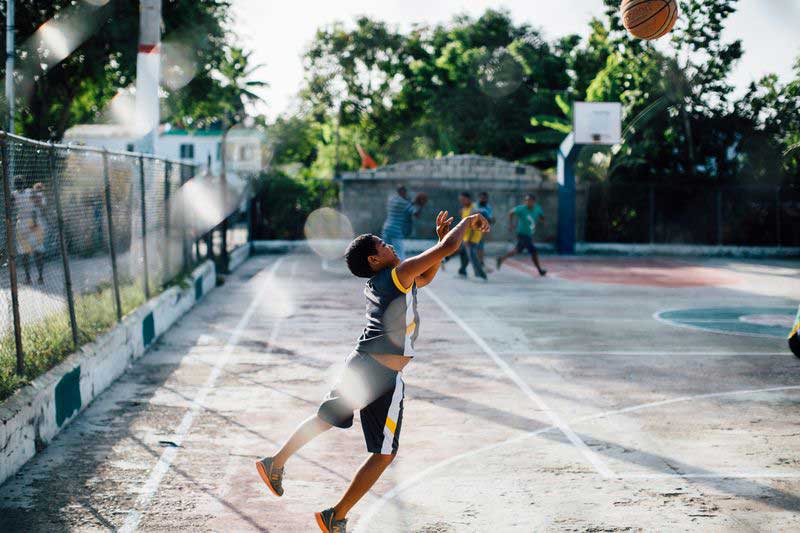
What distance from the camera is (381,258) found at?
505cm

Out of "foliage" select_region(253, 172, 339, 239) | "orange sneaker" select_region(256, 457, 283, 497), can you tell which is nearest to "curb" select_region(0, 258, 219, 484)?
"orange sneaker" select_region(256, 457, 283, 497)

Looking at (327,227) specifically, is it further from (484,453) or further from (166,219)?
(484,453)

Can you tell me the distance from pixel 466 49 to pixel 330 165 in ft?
63.0

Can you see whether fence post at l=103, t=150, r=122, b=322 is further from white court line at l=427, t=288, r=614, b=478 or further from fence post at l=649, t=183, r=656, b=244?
fence post at l=649, t=183, r=656, b=244

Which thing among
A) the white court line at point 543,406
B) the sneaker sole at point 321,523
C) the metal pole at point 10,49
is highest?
the metal pole at point 10,49

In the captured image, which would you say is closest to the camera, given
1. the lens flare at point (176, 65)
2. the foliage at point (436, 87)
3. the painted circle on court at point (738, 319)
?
the painted circle on court at point (738, 319)

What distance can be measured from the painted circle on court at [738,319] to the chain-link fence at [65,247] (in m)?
7.87

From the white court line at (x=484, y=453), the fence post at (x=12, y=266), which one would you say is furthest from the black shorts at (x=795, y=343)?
the fence post at (x=12, y=266)

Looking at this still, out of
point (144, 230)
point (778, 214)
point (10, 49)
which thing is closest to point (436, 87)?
point (778, 214)

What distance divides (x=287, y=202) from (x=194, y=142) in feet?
165

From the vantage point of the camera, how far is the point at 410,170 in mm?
31266

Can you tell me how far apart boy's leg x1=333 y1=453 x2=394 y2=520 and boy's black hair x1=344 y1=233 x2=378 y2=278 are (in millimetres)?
1005

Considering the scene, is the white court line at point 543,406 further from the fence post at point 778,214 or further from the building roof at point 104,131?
the building roof at point 104,131

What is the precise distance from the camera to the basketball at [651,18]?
11.2 m
